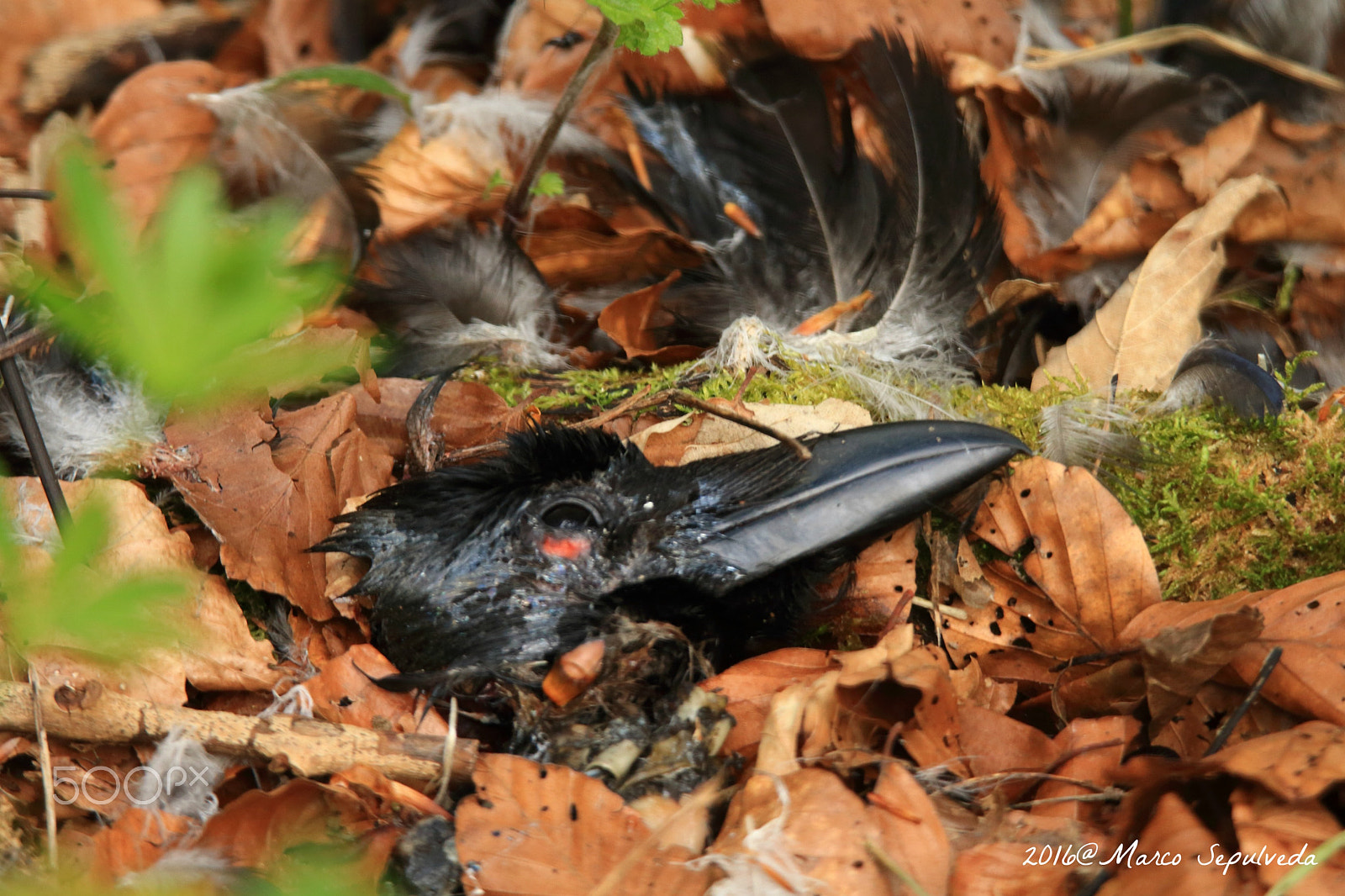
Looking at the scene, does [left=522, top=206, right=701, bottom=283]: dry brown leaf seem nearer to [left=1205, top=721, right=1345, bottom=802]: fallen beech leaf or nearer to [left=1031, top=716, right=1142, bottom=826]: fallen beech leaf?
[left=1031, top=716, right=1142, bottom=826]: fallen beech leaf

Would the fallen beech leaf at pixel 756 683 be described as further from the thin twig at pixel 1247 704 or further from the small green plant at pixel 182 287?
the small green plant at pixel 182 287

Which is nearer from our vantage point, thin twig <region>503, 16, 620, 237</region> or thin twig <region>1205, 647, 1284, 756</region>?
thin twig <region>1205, 647, 1284, 756</region>

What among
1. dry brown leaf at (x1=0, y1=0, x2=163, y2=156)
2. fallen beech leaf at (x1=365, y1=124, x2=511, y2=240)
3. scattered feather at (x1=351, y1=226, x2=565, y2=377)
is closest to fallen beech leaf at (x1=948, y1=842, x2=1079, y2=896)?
scattered feather at (x1=351, y1=226, x2=565, y2=377)

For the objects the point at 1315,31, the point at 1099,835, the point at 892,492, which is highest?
the point at 1315,31

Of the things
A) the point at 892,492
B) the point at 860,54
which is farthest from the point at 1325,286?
the point at 892,492

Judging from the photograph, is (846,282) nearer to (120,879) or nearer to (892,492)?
(892,492)

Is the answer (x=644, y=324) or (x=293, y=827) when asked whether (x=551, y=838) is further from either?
(x=644, y=324)
